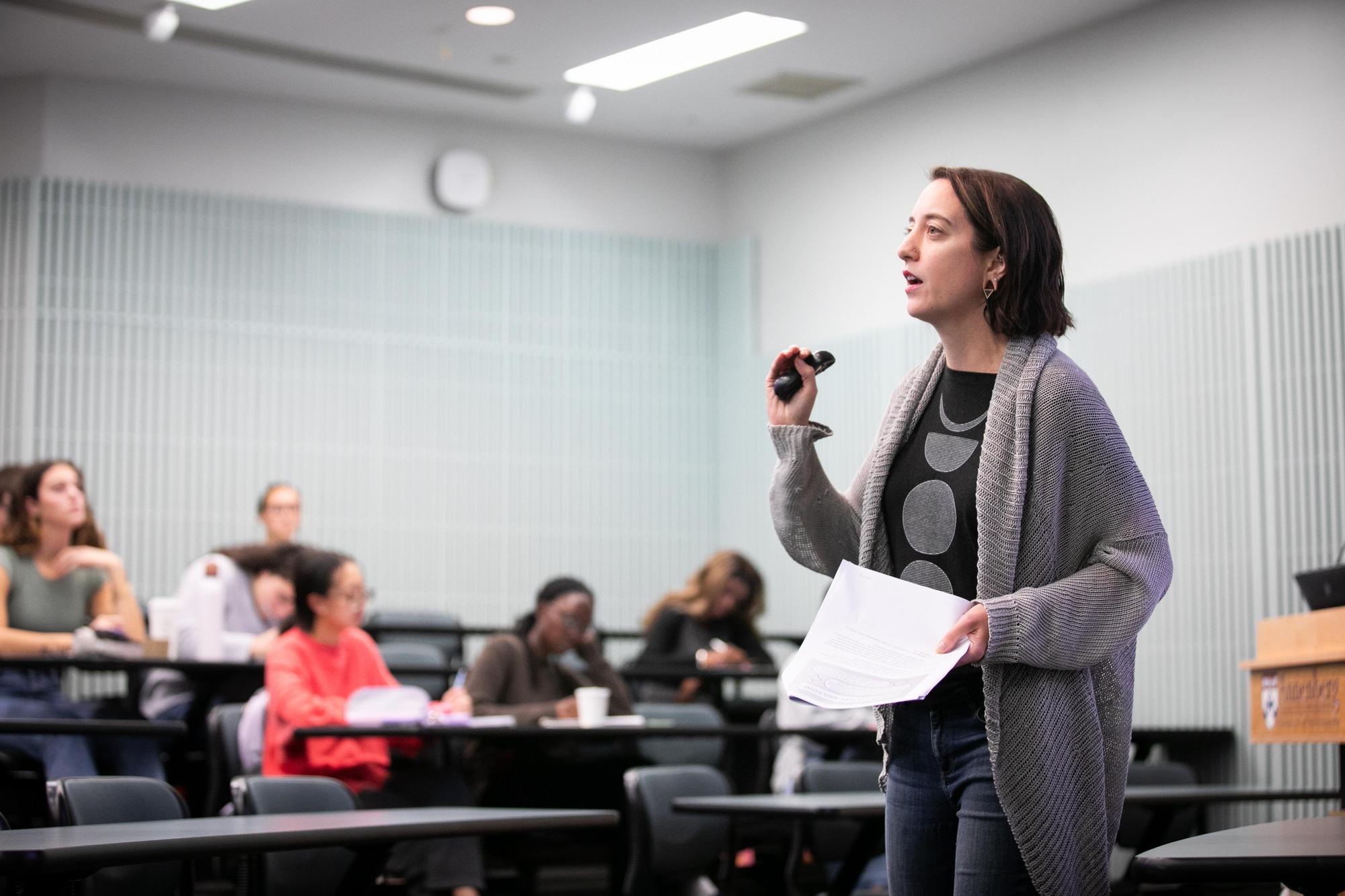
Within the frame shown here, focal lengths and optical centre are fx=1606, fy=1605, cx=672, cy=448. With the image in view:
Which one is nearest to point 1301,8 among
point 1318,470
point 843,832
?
point 1318,470

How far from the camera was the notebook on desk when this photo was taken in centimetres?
395

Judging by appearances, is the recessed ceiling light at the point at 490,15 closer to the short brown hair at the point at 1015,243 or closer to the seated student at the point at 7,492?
the seated student at the point at 7,492

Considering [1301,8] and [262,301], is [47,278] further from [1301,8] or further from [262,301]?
[1301,8]

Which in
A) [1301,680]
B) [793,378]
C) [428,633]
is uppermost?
[793,378]

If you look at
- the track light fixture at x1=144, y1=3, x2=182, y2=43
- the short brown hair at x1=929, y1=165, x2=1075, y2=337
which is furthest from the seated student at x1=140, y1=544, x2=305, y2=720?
the short brown hair at x1=929, y1=165, x2=1075, y2=337

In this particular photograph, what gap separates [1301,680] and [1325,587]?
0.40 m

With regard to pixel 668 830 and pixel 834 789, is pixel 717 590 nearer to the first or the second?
pixel 834 789

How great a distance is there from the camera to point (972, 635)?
6.22 feet

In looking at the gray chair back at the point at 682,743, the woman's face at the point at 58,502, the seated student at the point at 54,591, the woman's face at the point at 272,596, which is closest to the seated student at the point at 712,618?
the gray chair back at the point at 682,743

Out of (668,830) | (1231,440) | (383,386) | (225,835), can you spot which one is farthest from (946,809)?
(383,386)

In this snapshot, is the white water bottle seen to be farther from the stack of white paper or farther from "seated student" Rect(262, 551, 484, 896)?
the stack of white paper

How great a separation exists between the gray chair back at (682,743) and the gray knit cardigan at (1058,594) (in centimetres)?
391

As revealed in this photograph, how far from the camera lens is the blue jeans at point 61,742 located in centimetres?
523

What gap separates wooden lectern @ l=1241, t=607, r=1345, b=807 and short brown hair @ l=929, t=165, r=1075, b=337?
178 centimetres
